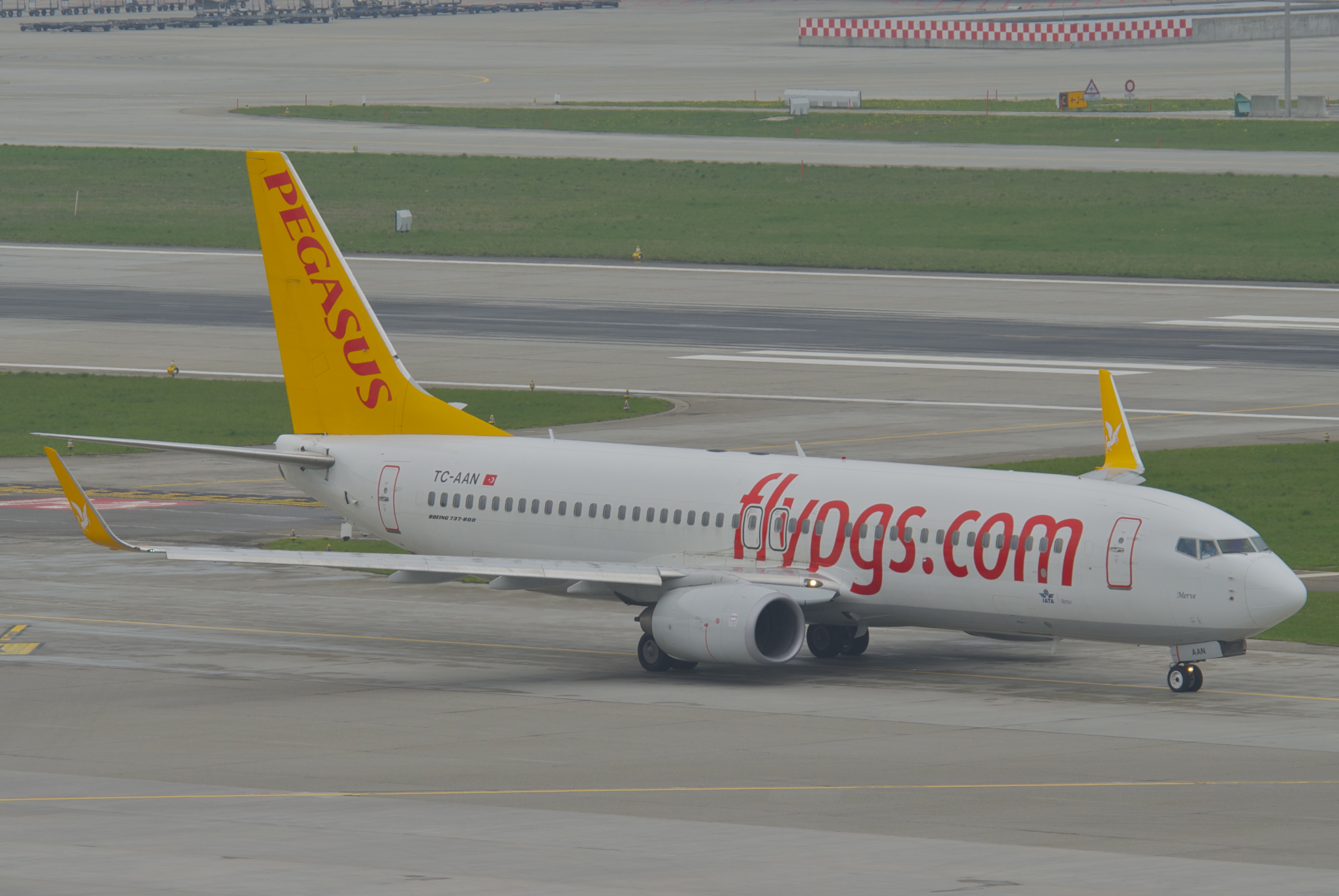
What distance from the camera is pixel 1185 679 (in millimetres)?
37562

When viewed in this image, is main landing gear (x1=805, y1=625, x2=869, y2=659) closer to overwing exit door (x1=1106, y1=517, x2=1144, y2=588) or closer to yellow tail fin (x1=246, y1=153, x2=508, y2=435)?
overwing exit door (x1=1106, y1=517, x2=1144, y2=588)

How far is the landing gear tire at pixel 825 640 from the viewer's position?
4125cm

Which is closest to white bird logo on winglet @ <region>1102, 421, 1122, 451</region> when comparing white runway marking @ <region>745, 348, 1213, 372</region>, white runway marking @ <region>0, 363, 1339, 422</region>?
white runway marking @ <region>0, 363, 1339, 422</region>

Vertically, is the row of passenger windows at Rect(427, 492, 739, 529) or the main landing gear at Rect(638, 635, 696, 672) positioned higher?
the row of passenger windows at Rect(427, 492, 739, 529)

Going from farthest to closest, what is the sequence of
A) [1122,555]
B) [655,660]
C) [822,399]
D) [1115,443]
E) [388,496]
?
1. [822,399]
2. [388,496]
3. [1115,443]
4. [655,660]
5. [1122,555]

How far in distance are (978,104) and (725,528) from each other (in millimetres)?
135018

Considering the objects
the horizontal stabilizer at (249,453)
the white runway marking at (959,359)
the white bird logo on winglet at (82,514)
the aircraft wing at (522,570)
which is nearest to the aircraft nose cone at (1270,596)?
the aircraft wing at (522,570)

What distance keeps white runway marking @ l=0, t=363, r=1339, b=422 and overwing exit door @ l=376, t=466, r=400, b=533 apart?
96.8ft

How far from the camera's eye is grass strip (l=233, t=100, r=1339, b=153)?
479 feet

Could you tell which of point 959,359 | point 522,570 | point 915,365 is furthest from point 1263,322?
point 522,570

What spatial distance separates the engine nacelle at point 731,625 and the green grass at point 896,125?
10870 centimetres

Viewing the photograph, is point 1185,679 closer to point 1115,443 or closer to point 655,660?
point 1115,443

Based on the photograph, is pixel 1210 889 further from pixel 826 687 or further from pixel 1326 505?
pixel 1326 505

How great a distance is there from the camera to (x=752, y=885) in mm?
24422
